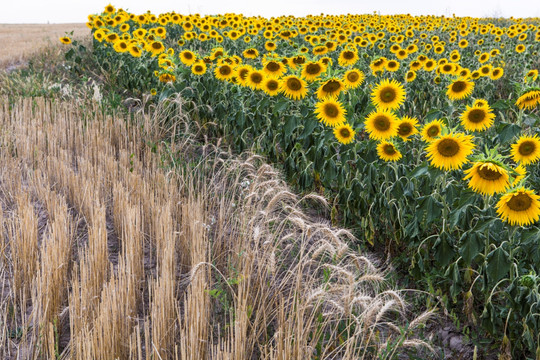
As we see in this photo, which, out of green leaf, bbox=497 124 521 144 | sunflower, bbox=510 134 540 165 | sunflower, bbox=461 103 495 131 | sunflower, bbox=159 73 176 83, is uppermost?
sunflower, bbox=159 73 176 83

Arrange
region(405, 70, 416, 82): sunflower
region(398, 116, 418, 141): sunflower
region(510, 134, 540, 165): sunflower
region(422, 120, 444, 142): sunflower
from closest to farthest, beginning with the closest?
region(510, 134, 540, 165): sunflower, region(422, 120, 444, 142): sunflower, region(398, 116, 418, 141): sunflower, region(405, 70, 416, 82): sunflower


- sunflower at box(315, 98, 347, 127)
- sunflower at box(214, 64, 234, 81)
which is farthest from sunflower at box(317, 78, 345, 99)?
sunflower at box(214, 64, 234, 81)

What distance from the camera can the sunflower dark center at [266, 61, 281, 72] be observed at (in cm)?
521

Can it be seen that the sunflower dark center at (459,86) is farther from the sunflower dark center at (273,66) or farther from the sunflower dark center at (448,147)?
the sunflower dark center at (448,147)

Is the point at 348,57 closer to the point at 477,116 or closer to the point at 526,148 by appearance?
the point at 477,116

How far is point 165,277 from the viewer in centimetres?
287

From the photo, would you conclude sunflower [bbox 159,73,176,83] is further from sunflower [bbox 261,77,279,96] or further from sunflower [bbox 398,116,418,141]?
sunflower [bbox 398,116,418,141]

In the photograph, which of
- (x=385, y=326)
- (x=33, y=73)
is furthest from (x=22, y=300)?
(x=33, y=73)

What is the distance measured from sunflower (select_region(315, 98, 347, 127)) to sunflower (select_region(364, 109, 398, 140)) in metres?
0.37

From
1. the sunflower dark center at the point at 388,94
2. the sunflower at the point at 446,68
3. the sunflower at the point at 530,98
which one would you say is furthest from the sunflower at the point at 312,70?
the sunflower at the point at 446,68

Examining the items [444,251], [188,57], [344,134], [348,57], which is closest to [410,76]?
[348,57]

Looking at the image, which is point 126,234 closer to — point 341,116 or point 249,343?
point 249,343

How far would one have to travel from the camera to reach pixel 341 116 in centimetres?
430

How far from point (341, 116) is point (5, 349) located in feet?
9.93
